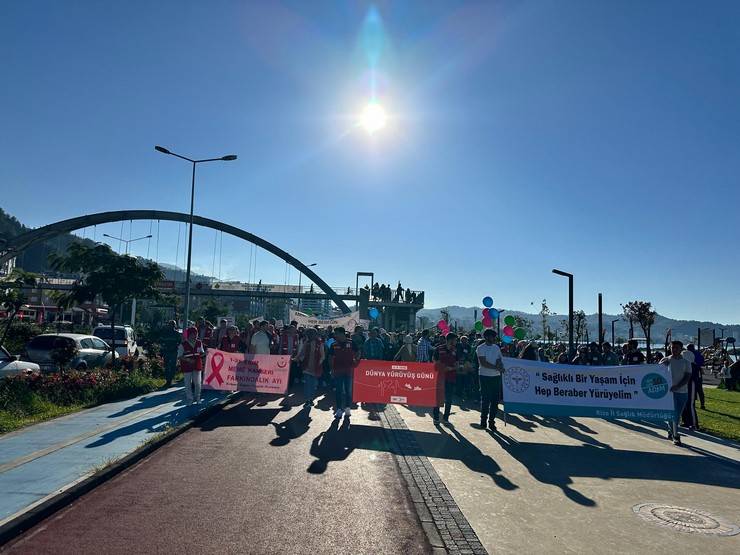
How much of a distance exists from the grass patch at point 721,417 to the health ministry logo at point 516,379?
387 cm

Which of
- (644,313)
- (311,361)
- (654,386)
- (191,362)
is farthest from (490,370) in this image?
(644,313)

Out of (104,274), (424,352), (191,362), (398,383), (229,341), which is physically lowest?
(398,383)

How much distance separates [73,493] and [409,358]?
32.6 ft

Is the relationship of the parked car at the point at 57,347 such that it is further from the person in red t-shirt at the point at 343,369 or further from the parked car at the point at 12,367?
the person in red t-shirt at the point at 343,369

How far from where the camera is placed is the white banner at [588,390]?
31.5 feet

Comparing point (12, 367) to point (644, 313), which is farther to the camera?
point (644, 313)

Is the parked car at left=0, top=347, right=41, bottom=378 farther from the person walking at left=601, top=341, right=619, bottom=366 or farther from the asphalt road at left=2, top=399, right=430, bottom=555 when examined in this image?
the person walking at left=601, top=341, right=619, bottom=366

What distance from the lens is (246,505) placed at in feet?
17.6

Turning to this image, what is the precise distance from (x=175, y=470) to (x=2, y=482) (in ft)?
6.01

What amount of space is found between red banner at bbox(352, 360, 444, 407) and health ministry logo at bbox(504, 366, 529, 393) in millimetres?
1564

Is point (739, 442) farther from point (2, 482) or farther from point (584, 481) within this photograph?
point (2, 482)

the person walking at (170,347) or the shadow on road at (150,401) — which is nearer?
the shadow on road at (150,401)

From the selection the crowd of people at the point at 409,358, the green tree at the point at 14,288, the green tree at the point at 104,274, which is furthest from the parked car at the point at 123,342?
the crowd of people at the point at 409,358

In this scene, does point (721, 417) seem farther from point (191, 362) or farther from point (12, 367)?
point (12, 367)
